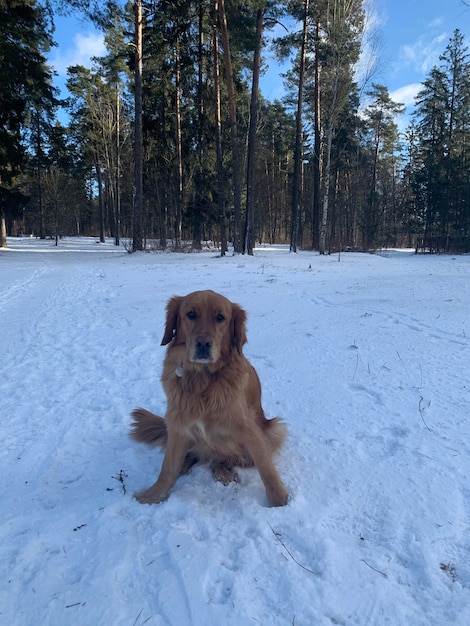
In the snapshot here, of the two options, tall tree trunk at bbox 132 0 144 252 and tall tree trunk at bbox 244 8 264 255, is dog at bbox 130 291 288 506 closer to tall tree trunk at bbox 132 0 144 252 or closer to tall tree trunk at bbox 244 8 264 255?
tall tree trunk at bbox 244 8 264 255

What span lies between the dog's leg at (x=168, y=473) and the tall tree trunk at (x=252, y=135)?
18508mm

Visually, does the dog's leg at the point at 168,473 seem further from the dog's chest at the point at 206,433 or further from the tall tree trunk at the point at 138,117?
the tall tree trunk at the point at 138,117

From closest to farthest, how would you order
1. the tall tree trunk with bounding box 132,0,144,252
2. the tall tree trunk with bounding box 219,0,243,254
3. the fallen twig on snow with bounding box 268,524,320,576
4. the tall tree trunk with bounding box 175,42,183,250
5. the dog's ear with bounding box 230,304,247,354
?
the fallen twig on snow with bounding box 268,524,320,576
the dog's ear with bounding box 230,304,247,354
the tall tree trunk with bounding box 219,0,243,254
the tall tree trunk with bounding box 132,0,144,252
the tall tree trunk with bounding box 175,42,183,250

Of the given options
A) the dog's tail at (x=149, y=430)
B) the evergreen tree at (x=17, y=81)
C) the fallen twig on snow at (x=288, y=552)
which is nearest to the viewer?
the fallen twig on snow at (x=288, y=552)

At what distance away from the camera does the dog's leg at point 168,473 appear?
90.6 inches

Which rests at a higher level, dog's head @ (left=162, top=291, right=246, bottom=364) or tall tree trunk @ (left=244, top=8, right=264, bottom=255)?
tall tree trunk @ (left=244, top=8, right=264, bottom=255)

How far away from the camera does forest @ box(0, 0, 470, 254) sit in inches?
777

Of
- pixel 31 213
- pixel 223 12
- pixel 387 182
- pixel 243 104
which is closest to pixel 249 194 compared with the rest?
pixel 223 12

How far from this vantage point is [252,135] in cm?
1900

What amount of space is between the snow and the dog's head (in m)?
0.87

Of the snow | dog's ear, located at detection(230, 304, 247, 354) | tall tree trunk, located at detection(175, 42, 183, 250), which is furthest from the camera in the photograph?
tall tree trunk, located at detection(175, 42, 183, 250)

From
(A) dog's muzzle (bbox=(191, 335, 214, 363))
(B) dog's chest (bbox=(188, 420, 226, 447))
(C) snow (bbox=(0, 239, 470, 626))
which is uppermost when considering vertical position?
(A) dog's muzzle (bbox=(191, 335, 214, 363))

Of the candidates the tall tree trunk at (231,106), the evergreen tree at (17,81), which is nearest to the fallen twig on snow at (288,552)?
the tall tree trunk at (231,106)

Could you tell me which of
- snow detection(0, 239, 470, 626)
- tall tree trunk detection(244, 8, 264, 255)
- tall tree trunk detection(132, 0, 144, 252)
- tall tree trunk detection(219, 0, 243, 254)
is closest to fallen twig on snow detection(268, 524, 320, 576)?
snow detection(0, 239, 470, 626)
